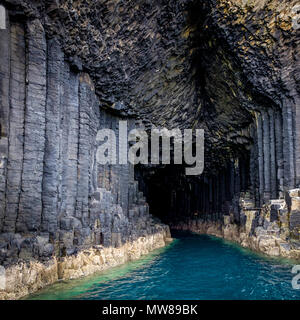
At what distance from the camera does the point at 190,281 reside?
12211 millimetres

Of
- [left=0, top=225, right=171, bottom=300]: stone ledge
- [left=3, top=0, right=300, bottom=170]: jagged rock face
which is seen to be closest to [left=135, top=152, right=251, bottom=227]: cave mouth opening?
[left=3, top=0, right=300, bottom=170]: jagged rock face

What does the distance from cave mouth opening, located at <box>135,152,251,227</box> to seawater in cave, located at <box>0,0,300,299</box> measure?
372 millimetres

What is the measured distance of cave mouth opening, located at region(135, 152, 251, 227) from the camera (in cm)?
2611

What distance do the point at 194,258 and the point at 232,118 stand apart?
11792mm

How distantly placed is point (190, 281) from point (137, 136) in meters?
12.4

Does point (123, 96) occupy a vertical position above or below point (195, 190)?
above

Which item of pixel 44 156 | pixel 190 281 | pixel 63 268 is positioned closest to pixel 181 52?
pixel 44 156

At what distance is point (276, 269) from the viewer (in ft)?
43.7

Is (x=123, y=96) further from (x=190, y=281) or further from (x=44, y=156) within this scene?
(x=190, y=281)

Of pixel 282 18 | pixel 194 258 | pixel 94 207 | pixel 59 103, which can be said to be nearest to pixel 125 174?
pixel 94 207

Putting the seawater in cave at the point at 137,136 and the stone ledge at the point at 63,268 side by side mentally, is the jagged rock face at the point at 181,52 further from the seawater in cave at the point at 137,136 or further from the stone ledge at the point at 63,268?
the stone ledge at the point at 63,268

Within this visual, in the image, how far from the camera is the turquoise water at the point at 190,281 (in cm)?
1020
